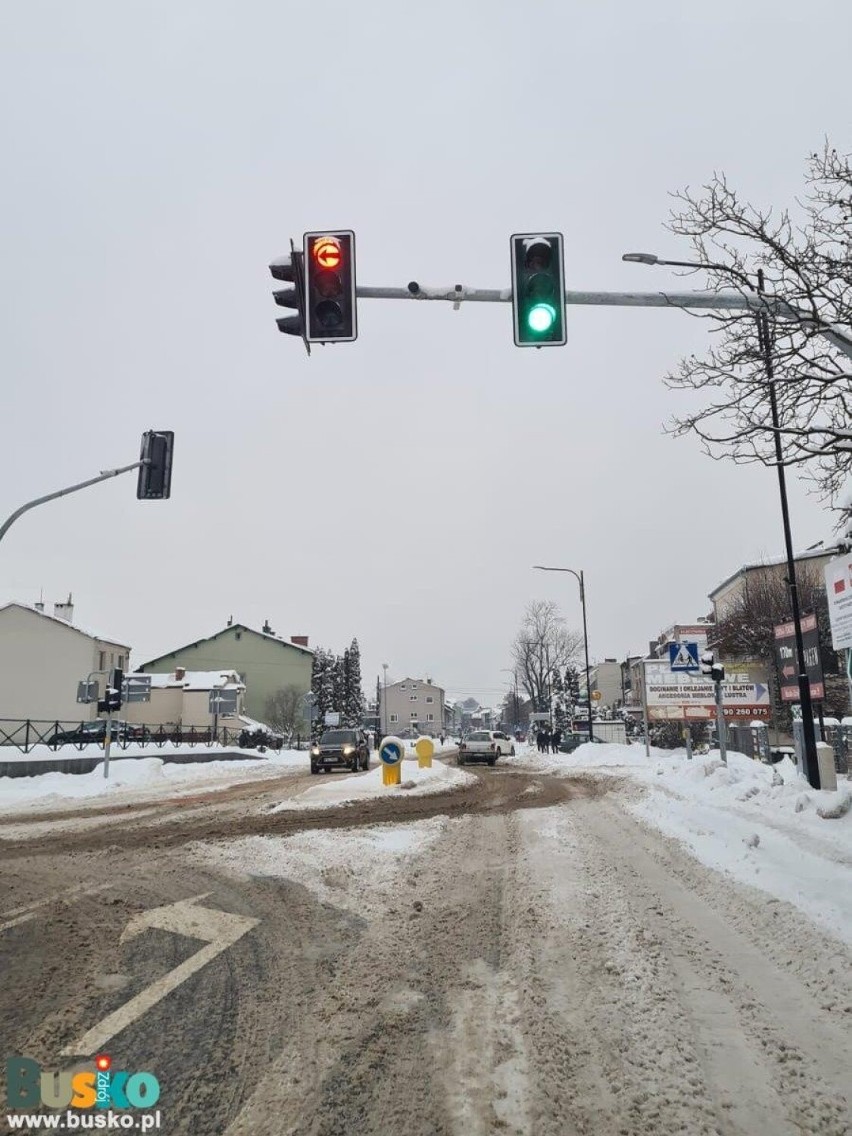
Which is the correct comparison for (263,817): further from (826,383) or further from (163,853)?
(826,383)

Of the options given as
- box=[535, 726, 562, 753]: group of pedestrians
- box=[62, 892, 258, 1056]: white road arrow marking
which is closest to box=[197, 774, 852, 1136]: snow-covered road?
box=[62, 892, 258, 1056]: white road arrow marking

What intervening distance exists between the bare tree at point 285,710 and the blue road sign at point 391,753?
56327 mm

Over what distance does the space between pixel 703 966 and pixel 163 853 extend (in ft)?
21.8

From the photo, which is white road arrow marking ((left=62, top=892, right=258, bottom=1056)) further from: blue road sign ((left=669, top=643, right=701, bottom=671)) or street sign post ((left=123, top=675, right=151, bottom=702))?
street sign post ((left=123, top=675, right=151, bottom=702))

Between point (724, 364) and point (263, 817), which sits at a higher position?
point (724, 364)

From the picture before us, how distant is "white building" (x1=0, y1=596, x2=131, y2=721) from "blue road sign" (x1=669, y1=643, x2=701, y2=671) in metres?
48.5

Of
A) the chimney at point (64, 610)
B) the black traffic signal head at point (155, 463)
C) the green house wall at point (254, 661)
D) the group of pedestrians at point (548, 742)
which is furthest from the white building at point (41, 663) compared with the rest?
the black traffic signal head at point (155, 463)

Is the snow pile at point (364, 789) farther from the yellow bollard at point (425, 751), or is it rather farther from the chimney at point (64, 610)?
the chimney at point (64, 610)

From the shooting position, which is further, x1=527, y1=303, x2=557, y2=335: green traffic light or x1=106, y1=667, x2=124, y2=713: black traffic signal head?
x1=106, y1=667, x2=124, y2=713: black traffic signal head

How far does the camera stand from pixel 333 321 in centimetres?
719

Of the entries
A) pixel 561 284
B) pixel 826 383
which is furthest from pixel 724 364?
pixel 561 284

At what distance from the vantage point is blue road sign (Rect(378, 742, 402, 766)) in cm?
1908

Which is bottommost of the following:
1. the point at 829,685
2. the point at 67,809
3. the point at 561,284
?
the point at 67,809

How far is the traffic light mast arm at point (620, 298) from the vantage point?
7469mm
